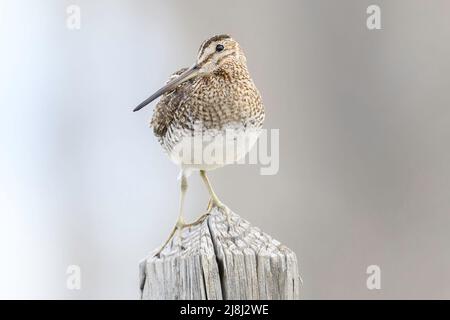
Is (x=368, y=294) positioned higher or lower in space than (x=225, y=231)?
lower

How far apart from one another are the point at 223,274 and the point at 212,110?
1136 mm

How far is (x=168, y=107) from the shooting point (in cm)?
353

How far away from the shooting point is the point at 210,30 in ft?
19.3

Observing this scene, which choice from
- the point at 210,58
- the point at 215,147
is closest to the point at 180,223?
the point at 215,147

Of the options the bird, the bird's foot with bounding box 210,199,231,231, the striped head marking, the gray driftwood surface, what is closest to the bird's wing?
the bird

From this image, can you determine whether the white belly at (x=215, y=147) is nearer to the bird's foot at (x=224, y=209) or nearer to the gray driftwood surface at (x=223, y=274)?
the bird's foot at (x=224, y=209)

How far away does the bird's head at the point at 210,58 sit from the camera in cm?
337

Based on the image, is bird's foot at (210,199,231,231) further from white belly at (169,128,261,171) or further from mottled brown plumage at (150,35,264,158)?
mottled brown plumage at (150,35,264,158)

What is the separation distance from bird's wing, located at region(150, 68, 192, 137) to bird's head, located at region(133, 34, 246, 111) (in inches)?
3.4

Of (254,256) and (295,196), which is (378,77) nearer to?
(295,196)

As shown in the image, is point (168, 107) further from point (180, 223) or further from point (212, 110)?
point (180, 223)

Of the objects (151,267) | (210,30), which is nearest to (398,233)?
(210,30)

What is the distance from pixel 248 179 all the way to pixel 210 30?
110 centimetres

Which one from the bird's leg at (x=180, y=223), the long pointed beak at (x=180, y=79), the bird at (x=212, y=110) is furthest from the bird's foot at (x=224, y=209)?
the long pointed beak at (x=180, y=79)
